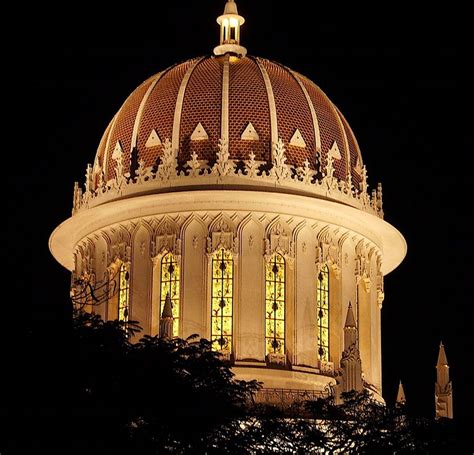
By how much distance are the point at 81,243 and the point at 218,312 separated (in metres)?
6.36

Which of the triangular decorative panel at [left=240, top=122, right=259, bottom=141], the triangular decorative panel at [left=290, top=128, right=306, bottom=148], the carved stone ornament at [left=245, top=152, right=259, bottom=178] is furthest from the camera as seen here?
the triangular decorative panel at [left=290, top=128, right=306, bottom=148]

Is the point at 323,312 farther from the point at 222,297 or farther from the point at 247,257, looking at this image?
the point at 222,297

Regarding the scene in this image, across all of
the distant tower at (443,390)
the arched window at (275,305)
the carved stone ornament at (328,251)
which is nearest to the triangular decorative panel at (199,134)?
the arched window at (275,305)

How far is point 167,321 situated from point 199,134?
8.02 metres

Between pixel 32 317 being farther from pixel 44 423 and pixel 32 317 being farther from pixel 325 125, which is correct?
pixel 325 125

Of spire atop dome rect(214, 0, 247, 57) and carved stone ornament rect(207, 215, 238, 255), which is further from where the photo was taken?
spire atop dome rect(214, 0, 247, 57)

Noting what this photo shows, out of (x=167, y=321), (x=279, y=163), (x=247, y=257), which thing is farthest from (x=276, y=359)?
(x=279, y=163)

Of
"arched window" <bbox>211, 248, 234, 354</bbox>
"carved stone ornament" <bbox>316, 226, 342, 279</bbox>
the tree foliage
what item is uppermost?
"carved stone ornament" <bbox>316, 226, 342, 279</bbox>

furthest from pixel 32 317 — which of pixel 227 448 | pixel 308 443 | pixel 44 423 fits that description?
pixel 308 443

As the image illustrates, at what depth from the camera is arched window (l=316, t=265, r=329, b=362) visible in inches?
2601

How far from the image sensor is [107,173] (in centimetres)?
6875

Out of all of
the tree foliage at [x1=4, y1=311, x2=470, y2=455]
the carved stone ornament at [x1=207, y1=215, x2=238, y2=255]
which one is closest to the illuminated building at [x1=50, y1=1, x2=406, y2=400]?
the carved stone ornament at [x1=207, y1=215, x2=238, y2=255]

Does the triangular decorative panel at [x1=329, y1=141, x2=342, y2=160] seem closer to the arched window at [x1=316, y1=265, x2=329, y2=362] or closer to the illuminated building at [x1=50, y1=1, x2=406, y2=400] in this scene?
the illuminated building at [x1=50, y1=1, x2=406, y2=400]

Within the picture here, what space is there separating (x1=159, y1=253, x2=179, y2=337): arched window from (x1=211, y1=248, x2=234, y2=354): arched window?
127 cm
